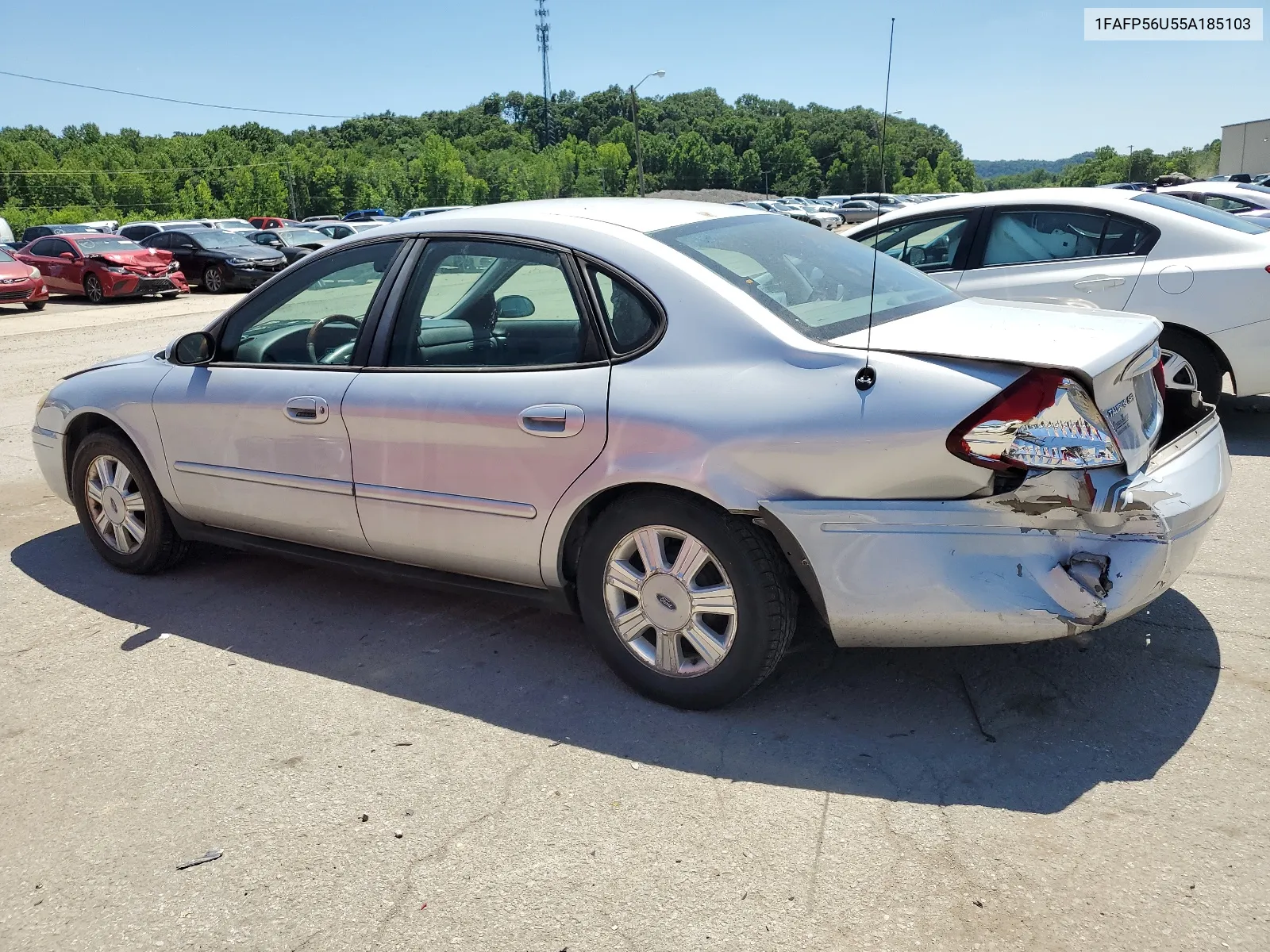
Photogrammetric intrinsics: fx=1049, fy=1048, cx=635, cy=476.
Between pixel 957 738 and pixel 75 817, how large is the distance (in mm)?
2604

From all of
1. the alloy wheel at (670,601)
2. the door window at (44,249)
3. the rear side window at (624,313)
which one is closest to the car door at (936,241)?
the rear side window at (624,313)

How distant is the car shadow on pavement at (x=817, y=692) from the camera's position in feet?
9.92

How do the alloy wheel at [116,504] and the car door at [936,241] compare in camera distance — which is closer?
the alloy wheel at [116,504]

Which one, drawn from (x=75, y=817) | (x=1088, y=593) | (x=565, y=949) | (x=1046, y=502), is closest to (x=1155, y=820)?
(x=1088, y=593)

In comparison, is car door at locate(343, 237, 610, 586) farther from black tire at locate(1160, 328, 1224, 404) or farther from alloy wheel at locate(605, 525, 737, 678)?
black tire at locate(1160, 328, 1224, 404)

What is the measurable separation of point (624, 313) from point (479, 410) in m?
0.61

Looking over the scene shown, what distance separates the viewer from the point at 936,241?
281 inches

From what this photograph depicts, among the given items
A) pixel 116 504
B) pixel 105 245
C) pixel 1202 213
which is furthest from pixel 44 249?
pixel 1202 213

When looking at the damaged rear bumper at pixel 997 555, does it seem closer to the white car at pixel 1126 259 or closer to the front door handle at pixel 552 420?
the front door handle at pixel 552 420

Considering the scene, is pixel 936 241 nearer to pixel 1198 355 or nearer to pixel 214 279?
pixel 1198 355

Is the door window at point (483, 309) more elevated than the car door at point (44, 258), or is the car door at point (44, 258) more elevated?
the door window at point (483, 309)

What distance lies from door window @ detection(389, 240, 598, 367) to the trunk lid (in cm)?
107

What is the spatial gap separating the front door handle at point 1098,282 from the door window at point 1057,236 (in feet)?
0.59

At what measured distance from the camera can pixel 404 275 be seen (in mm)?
3998
